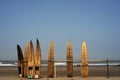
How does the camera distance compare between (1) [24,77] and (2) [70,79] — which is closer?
(2) [70,79]

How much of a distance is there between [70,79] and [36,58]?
3.32 m

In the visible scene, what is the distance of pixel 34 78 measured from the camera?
22.6 m

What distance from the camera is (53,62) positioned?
23031mm

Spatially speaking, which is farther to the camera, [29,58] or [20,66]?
[20,66]

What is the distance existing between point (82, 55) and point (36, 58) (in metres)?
3.76

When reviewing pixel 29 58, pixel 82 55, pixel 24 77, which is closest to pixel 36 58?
pixel 29 58

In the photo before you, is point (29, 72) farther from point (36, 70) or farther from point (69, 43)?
point (69, 43)

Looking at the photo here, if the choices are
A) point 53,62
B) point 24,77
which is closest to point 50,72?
point 53,62

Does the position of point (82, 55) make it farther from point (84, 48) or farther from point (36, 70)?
point (36, 70)

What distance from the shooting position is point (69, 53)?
23.2m

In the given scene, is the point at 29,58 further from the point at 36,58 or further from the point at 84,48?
the point at 84,48

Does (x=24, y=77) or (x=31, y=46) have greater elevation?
(x=31, y=46)

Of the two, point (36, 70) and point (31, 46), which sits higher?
point (31, 46)

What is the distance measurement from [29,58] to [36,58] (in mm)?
576
